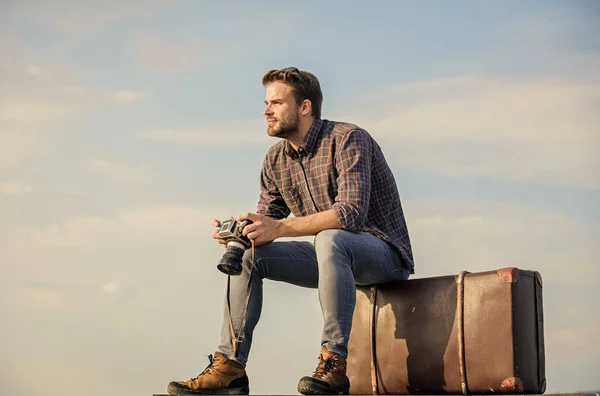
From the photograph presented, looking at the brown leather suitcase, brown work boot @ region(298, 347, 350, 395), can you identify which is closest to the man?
brown work boot @ region(298, 347, 350, 395)

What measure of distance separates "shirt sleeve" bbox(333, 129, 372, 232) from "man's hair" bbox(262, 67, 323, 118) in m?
0.39

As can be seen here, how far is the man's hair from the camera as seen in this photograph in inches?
198

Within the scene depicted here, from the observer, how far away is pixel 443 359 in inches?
181

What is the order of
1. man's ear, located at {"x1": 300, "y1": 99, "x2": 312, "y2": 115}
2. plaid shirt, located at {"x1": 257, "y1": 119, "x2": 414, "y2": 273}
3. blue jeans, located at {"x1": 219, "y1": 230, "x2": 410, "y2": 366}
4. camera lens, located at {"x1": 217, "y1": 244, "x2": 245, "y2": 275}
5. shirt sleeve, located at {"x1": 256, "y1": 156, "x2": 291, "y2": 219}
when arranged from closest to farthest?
1. blue jeans, located at {"x1": 219, "y1": 230, "x2": 410, "y2": 366}
2. camera lens, located at {"x1": 217, "y1": 244, "x2": 245, "y2": 275}
3. plaid shirt, located at {"x1": 257, "y1": 119, "x2": 414, "y2": 273}
4. man's ear, located at {"x1": 300, "y1": 99, "x2": 312, "y2": 115}
5. shirt sleeve, located at {"x1": 256, "y1": 156, "x2": 291, "y2": 219}

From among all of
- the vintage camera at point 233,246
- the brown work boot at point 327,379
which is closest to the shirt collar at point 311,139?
the vintage camera at point 233,246

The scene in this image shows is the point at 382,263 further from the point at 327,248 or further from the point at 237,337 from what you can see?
the point at 237,337

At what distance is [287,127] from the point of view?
497cm

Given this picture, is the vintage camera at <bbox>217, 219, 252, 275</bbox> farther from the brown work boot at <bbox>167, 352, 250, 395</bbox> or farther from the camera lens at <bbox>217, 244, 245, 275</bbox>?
the brown work boot at <bbox>167, 352, 250, 395</bbox>

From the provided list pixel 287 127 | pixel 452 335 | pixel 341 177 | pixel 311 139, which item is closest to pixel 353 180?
pixel 341 177

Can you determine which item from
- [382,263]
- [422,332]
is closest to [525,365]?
[422,332]

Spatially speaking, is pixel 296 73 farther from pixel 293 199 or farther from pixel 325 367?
pixel 325 367

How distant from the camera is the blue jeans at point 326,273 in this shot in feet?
14.1

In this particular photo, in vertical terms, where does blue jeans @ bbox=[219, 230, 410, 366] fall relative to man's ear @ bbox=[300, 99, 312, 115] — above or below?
below

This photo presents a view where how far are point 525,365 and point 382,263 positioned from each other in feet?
3.13
